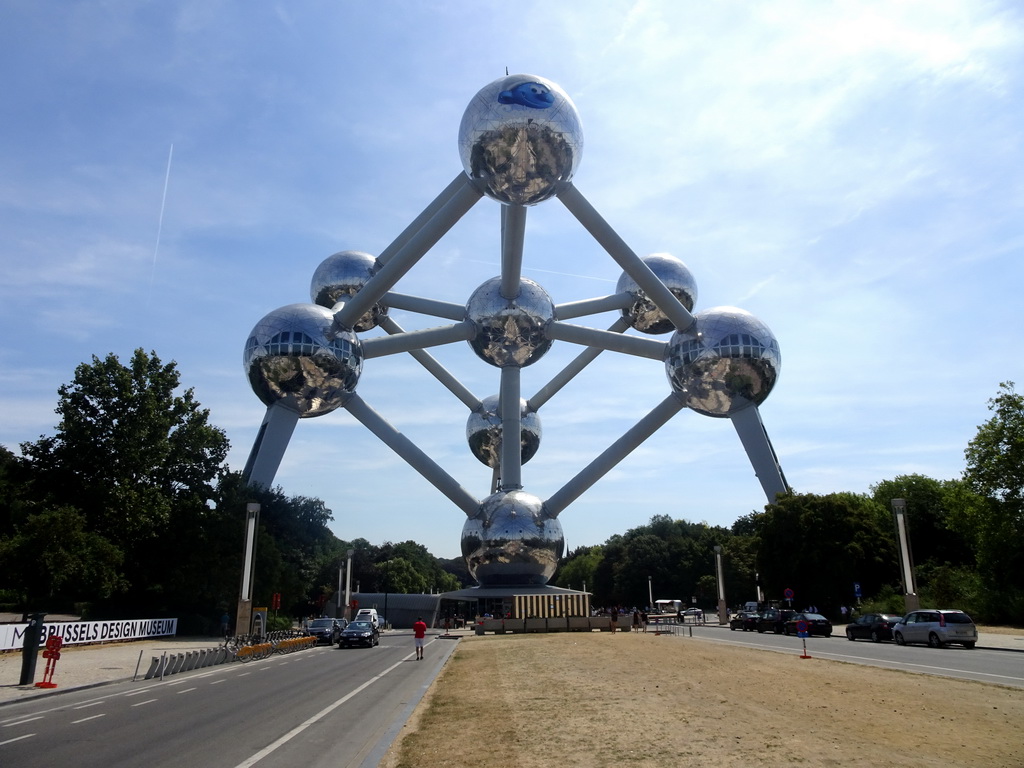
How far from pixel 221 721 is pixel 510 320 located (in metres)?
18.1

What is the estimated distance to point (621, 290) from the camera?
101ft

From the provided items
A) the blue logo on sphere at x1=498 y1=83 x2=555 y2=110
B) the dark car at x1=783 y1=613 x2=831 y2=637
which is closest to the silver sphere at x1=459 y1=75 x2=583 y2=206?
the blue logo on sphere at x1=498 y1=83 x2=555 y2=110

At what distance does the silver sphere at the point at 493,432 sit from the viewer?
3309cm

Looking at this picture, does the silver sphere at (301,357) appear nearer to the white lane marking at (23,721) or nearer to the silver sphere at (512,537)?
the silver sphere at (512,537)

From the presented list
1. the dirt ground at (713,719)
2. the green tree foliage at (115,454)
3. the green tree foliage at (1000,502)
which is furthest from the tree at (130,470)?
the green tree foliage at (1000,502)

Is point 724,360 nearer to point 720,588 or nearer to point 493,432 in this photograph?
point 493,432

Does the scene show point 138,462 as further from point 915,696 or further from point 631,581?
point 631,581

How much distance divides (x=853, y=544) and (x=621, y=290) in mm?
17288

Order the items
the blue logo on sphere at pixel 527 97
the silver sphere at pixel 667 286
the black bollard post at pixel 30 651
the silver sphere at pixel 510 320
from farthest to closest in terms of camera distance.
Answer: the silver sphere at pixel 667 286, the silver sphere at pixel 510 320, the blue logo on sphere at pixel 527 97, the black bollard post at pixel 30 651

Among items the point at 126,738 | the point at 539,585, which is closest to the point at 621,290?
the point at 539,585

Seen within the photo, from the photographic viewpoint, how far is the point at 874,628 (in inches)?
913

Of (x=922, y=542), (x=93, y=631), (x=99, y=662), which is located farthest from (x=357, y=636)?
(x=922, y=542)

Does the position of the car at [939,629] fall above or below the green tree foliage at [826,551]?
below

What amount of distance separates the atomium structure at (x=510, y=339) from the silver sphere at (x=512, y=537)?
0.17ft
